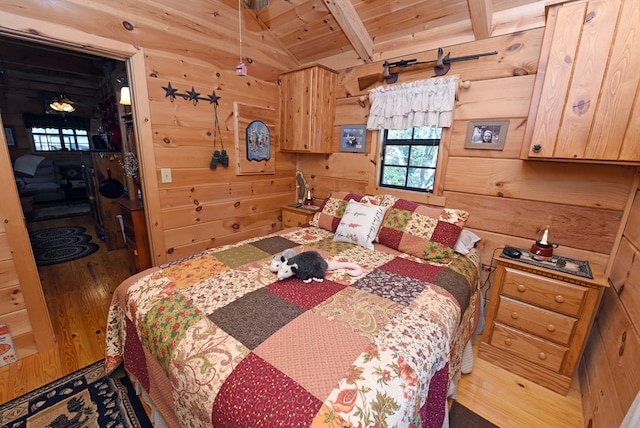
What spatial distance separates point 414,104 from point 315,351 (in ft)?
6.74

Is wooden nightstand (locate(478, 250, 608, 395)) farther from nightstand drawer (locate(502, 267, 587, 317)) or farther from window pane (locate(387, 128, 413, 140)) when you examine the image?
window pane (locate(387, 128, 413, 140))

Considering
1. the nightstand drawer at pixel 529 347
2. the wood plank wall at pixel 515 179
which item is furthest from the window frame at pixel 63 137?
the nightstand drawer at pixel 529 347

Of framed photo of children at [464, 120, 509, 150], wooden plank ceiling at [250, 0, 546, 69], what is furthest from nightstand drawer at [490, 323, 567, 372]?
wooden plank ceiling at [250, 0, 546, 69]

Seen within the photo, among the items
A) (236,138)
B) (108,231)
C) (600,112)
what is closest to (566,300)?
(600,112)

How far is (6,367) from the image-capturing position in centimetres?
169

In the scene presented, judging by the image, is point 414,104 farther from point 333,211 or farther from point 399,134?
point 333,211

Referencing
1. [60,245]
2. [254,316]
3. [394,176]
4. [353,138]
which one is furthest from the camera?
[60,245]

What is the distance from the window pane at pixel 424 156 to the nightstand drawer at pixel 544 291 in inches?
41.9

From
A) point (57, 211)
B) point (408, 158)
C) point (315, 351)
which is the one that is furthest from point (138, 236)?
point (57, 211)

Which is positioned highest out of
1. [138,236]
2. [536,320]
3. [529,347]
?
[138,236]

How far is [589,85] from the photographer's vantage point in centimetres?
138

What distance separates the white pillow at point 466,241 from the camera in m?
1.90

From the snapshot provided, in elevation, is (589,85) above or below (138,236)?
above

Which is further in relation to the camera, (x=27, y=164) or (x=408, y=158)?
(x=27, y=164)
